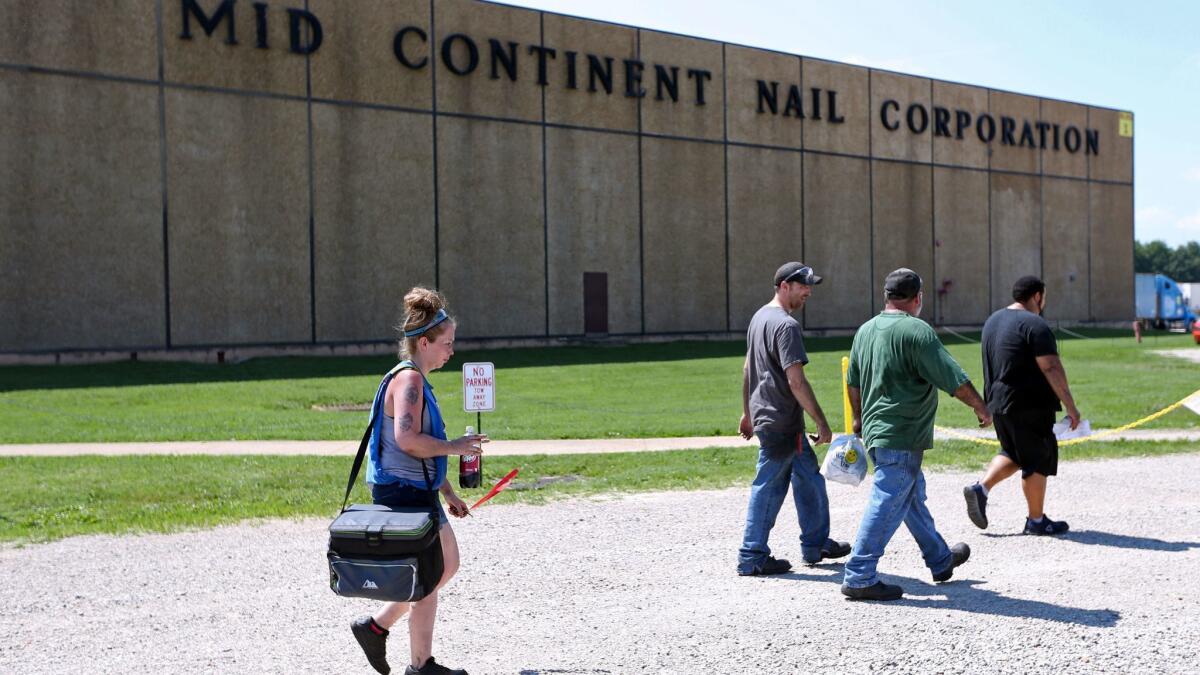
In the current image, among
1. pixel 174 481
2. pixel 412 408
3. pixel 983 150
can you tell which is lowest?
pixel 174 481

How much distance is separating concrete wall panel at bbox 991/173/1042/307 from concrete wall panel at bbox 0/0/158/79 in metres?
35.1

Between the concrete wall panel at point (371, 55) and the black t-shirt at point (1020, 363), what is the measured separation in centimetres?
2924

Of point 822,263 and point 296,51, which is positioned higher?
point 296,51

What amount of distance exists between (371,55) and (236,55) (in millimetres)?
4081

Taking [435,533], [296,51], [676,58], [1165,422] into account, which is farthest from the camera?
[676,58]

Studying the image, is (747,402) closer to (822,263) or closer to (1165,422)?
(1165,422)

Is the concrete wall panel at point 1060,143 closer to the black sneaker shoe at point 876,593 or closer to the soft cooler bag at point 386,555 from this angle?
the black sneaker shoe at point 876,593

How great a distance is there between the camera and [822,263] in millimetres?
47219

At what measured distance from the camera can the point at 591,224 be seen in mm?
41062

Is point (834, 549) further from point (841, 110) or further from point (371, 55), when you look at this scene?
point (841, 110)

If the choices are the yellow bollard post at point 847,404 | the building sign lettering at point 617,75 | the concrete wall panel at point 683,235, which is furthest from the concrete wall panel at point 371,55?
the yellow bollard post at point 847,404

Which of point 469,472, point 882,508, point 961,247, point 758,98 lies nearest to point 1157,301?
point 961,247

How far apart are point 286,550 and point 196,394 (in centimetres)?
1564

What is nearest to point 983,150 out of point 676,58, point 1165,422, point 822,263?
point 822,263
